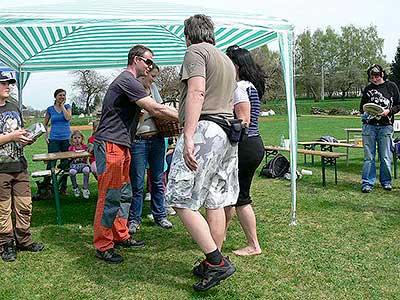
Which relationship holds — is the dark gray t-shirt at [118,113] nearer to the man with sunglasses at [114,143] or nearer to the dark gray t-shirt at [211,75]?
the man with sunglasses at [114,143]

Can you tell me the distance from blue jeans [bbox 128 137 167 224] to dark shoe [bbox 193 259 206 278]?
1.44 metres

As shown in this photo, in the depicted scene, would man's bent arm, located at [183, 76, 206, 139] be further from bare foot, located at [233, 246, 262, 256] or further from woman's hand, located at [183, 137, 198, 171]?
bare foot, located at [233, 246, 262, 256]

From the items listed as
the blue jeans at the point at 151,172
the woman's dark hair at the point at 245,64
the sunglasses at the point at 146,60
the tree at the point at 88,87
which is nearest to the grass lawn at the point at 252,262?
the blue jeans at the point at 151,172

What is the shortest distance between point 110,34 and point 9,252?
3891 millimetres

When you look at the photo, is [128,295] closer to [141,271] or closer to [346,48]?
[141,271]

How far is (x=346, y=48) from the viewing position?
223ft

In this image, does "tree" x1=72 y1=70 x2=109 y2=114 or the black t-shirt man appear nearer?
the black t-shirt man

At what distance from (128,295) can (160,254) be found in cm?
88

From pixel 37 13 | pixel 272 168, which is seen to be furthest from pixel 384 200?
pixel 37 13

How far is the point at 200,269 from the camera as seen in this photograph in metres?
3.54

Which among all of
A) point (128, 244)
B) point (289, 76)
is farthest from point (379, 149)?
point (128, 244)

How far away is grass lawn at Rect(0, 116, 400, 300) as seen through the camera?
3.38 metres

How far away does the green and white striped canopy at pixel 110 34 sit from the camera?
4301 mm

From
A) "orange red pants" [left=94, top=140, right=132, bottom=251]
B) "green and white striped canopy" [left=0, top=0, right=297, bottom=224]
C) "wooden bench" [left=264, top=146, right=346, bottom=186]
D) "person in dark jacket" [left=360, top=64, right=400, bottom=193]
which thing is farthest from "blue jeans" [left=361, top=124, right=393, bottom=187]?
"orange red pants" [left=94, top=140, right=132, bottom=251]
